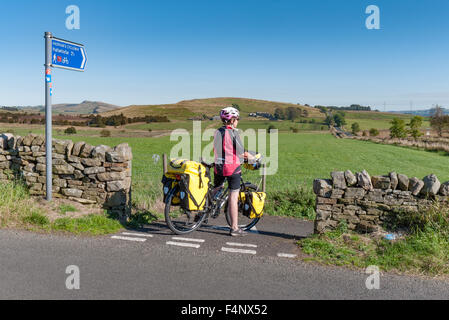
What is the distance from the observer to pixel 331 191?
20.6ft

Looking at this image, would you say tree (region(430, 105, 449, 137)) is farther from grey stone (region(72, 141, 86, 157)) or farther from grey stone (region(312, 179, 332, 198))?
grey stone (region(72, 141, 86, 157))

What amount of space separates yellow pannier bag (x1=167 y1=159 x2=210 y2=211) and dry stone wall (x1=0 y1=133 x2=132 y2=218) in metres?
1.76

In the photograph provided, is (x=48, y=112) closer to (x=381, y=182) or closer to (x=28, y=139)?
(x=28, y=139)

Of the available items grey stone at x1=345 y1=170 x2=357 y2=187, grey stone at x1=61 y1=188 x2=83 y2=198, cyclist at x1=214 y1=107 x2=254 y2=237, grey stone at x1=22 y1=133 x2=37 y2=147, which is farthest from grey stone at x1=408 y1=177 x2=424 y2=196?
grey stone at x1=22 y1=133 x2=37 y2=147

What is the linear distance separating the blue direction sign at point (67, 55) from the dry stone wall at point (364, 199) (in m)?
5.42

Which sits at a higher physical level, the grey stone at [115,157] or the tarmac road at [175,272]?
the grey stone at [115,157]

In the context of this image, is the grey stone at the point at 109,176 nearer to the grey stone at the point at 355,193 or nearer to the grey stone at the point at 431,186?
the grey stone at the point at 355,193

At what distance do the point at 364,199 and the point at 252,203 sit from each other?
208 centimetres

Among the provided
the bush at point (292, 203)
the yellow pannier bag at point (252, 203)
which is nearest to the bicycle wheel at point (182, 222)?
the yellow pannier bag at point (252, 203)

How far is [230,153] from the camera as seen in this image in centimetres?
571

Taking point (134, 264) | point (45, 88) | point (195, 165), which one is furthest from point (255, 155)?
point (45, 88)

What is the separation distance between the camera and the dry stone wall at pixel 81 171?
705cm

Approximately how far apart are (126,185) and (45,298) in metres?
3.83
